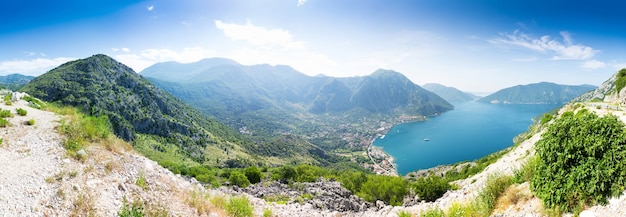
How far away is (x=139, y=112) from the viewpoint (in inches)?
5054

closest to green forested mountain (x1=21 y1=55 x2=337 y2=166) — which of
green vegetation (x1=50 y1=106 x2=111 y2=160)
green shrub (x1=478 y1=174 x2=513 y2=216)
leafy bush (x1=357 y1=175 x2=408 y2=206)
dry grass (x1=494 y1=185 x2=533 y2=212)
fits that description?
leafy bush (x1=357 y1=175 x2=408 y2=206)

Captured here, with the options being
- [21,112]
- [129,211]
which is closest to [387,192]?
[129,211]

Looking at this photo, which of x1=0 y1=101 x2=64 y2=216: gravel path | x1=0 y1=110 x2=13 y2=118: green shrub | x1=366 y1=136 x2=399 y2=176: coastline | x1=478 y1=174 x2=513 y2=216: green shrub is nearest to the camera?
x1=0 y1=101 x2=64 y2=216: gravel path

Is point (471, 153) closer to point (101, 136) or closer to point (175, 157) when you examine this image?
point (175, 157)

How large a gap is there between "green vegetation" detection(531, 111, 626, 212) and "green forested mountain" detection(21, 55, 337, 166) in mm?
104610

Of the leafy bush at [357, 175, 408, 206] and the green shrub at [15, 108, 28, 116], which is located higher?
the green shrub at [15, 108, 28, 116]

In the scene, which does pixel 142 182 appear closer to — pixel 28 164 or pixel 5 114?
pixel 28 164

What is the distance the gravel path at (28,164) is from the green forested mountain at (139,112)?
305 feet

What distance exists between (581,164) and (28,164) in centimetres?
1658

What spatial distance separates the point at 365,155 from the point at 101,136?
187 metres

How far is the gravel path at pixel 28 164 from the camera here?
7090 mm

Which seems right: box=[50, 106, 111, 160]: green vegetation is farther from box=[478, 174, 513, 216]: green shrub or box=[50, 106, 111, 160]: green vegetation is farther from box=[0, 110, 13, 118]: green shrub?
box=[478, 174, 513, 216]: green shrub

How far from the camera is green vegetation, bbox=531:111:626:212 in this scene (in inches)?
281

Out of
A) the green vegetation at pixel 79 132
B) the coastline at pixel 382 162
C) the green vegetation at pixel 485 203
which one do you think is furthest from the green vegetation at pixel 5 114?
the coastline at pixel 382 162
